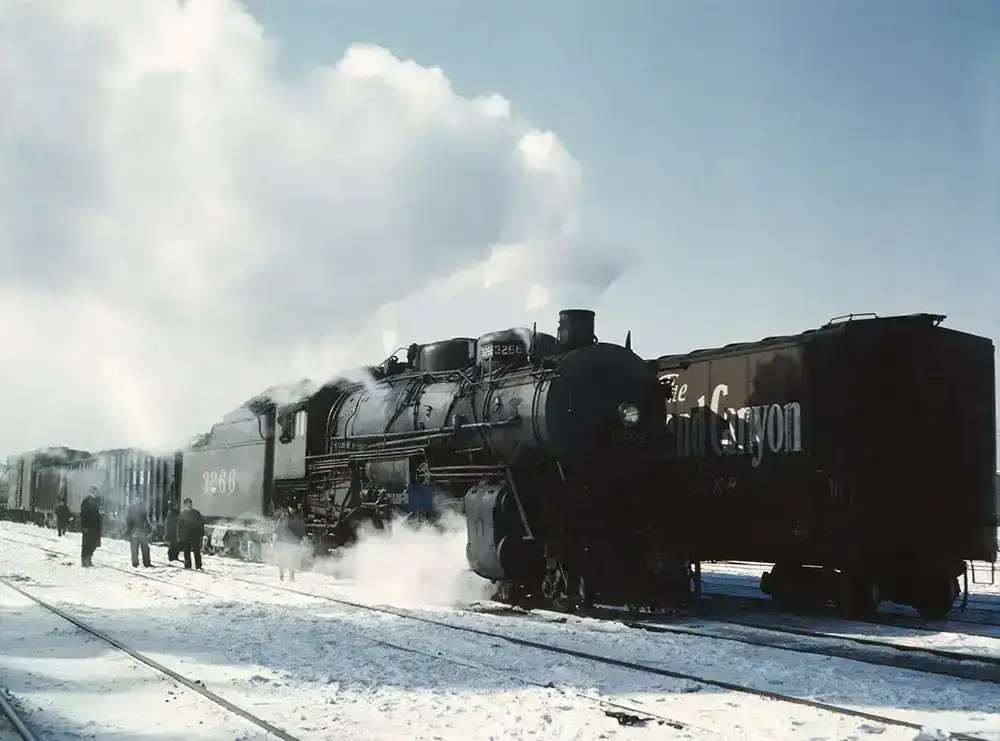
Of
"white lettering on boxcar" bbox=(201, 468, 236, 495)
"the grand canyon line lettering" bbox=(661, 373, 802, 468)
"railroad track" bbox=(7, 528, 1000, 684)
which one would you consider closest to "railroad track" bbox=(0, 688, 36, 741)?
"railroad track" bbox=(7, 528, 1000, 684)

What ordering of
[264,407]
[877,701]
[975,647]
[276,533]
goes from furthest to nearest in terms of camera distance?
[264,407], [276,533], [975,647], [877,701]

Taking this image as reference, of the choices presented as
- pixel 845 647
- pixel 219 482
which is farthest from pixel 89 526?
pixel 845 647

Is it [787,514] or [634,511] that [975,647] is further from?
[634,511]

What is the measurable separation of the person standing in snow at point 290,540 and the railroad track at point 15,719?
10127 millimetres

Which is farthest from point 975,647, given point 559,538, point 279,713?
point 279,713

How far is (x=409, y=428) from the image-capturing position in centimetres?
1491

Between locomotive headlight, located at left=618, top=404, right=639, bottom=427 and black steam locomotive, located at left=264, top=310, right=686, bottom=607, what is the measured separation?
0.02 m

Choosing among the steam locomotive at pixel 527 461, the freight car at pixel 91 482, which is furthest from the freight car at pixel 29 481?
the steam locomotive at pixel 527 461

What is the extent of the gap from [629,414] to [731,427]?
1744 mm

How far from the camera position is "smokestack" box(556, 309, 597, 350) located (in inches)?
526

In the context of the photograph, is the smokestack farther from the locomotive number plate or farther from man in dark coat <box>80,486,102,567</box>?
man in dark coat <box>80,486,102,567</box>

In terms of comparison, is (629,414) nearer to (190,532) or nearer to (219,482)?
(190,532)

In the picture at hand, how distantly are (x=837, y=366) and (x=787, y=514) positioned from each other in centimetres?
189

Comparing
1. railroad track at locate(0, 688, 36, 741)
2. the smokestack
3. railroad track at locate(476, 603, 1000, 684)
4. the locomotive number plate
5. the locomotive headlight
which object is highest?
the smokestack
